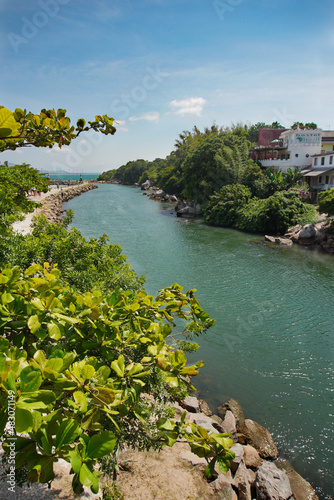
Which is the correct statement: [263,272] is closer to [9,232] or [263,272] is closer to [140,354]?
[9,232]

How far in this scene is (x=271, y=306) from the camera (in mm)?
14695

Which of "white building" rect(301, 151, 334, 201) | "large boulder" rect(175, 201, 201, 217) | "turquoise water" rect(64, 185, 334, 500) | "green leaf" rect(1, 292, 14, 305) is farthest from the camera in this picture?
"large boulder" rect(175, 201, 201, 217)

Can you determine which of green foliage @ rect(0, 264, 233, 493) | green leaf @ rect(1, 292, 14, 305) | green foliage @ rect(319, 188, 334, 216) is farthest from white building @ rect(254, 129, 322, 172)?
green leaf @ rect(1, 292, 14, 305)

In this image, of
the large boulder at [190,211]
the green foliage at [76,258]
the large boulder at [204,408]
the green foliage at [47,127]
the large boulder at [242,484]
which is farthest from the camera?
the large boulder at [190,211]

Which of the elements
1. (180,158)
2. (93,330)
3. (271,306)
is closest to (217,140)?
(180,158)

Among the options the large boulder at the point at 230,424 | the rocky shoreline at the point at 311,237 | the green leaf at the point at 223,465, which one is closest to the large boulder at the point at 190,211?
the rocky shoreline at the point at 311,237

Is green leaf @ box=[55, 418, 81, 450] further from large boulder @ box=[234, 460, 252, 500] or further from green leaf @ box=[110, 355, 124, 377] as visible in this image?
large boulder @ box=[234, 460, 252, 500]

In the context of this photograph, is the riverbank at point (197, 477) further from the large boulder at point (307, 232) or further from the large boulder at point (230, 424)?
the large boulder at point (307, 232)

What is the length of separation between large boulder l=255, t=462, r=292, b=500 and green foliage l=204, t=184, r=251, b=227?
1072 inches

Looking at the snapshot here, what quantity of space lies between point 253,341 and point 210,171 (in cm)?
2917

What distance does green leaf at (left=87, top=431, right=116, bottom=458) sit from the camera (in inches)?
74.4

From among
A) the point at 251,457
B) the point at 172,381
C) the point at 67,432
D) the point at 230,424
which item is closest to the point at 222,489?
the point at 251,457

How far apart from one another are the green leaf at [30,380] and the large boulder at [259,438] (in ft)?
23.9

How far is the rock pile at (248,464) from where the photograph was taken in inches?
234
